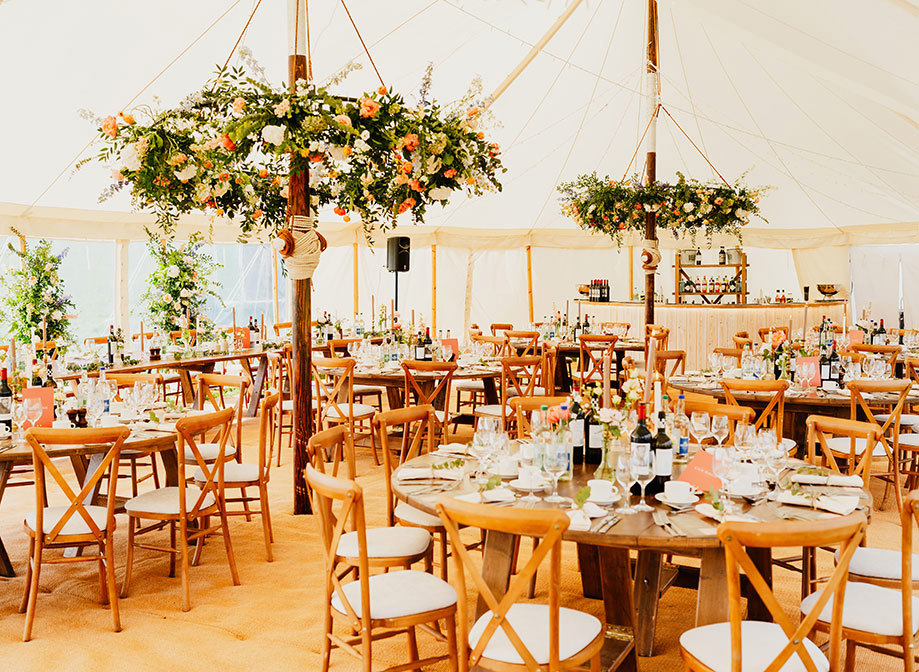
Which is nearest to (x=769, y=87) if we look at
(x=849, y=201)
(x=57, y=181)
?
(x=849, y=201)

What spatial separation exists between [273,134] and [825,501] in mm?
3272

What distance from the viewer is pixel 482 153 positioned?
5.30 m

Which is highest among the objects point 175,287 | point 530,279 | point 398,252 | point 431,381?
point 398,252

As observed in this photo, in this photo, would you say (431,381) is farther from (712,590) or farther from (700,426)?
(712,590)

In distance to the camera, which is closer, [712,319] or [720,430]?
[720,430]

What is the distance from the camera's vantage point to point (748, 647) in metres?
2.71

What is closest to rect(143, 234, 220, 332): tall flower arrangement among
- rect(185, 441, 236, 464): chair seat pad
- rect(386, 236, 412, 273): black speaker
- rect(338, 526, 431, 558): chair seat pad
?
rect(386, 236, 412, 273): black speaker

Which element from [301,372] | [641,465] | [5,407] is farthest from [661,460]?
[5,407]

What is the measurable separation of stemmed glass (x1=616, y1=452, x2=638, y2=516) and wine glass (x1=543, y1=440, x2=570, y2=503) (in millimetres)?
296

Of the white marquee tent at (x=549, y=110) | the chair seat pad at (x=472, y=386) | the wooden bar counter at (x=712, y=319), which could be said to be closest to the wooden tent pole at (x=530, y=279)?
the white marquee tent at (x=549, y=110)

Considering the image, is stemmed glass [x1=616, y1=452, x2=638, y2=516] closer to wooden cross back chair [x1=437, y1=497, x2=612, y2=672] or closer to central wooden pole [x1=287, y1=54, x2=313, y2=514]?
wooden cross back chair [x1=437, y1=497, x2=612, y2=672]

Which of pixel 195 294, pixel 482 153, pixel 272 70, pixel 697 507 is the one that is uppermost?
pixel 272 70

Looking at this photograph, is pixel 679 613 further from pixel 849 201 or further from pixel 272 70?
pixel 849 201

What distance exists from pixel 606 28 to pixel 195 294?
20.3 feet
